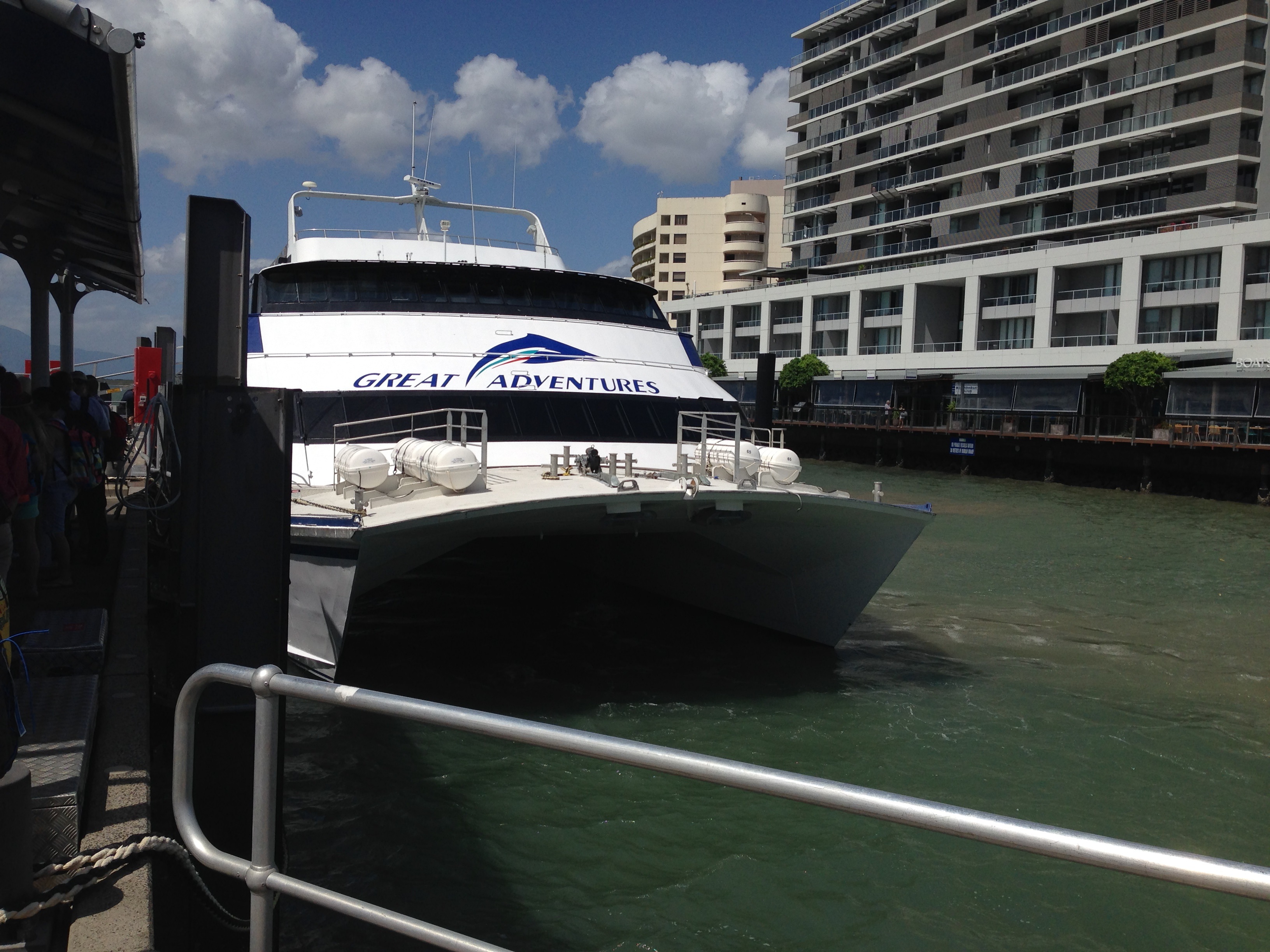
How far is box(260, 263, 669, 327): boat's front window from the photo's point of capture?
31.9 feet

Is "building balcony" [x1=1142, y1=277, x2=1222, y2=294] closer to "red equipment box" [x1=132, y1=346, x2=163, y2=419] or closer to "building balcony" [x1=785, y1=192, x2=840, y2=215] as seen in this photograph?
"building balcony" [x1=785, y1=192, x2=840, y2=215]

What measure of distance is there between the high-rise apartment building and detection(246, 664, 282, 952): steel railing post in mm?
47780

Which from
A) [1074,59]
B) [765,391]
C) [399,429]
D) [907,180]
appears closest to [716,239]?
[907,180]

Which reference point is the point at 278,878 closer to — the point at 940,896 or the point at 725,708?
the point at 940,896

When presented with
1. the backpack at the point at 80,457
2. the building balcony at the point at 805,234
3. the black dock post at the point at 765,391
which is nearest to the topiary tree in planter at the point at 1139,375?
the black dock post at the point at 765,391

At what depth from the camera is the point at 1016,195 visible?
50281 millimetres

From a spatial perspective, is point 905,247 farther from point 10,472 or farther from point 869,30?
point 10,472

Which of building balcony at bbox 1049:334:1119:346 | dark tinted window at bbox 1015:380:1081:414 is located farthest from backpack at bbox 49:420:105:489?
building balcony at bbox 1049:334:1119:346

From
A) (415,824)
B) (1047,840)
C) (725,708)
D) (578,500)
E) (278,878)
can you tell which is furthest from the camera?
(725,708)

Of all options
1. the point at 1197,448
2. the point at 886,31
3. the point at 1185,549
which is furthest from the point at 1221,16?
the point at 1185,549

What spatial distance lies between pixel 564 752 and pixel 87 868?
6.33 feet

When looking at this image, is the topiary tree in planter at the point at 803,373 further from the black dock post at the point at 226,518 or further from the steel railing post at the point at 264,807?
the steel railing post at the point at 264,807

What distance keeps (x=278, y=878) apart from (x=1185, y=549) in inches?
722

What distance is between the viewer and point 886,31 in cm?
5872
